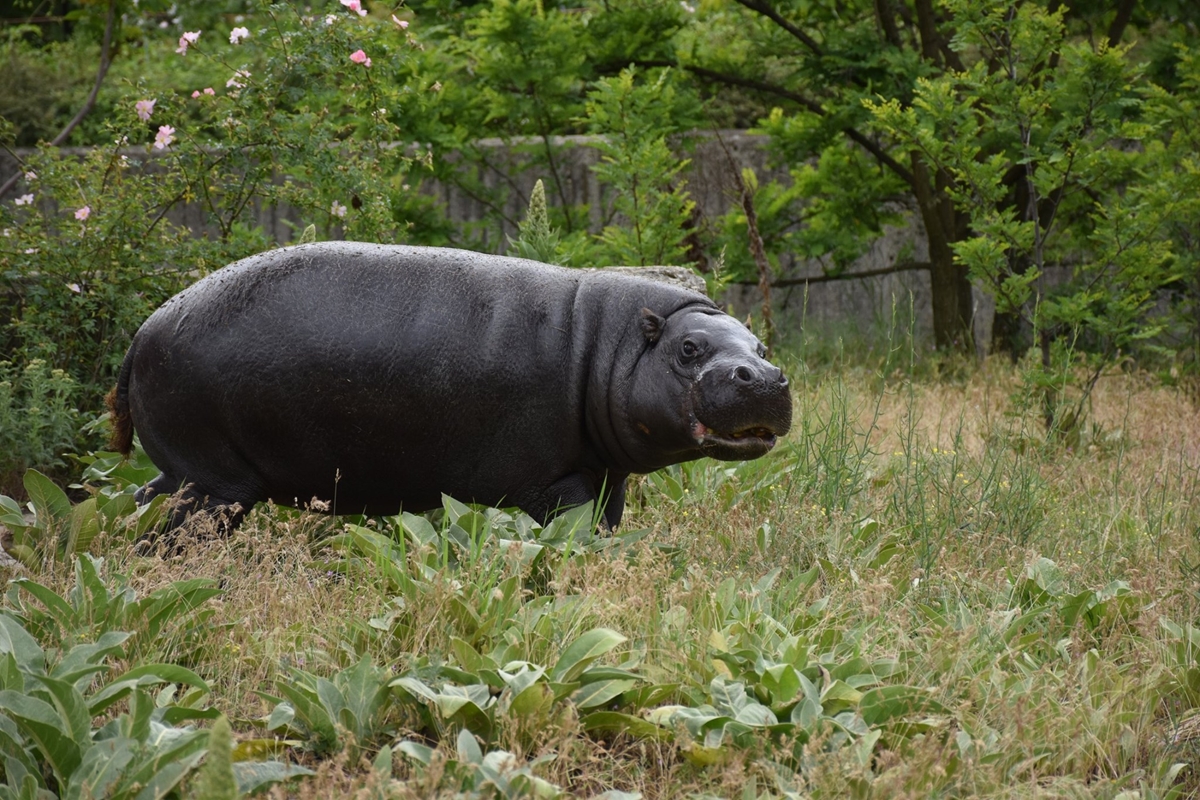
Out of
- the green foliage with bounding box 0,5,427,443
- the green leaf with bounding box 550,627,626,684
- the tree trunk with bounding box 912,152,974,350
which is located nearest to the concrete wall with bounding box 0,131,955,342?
the tree trunk with bounding box 912,152,974,350

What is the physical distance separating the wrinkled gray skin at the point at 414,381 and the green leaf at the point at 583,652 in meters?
0.92

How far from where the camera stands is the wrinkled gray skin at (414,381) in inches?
163

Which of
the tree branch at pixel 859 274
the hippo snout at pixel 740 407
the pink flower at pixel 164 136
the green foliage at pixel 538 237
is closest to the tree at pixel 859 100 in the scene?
the tree branch at pixel 859 274

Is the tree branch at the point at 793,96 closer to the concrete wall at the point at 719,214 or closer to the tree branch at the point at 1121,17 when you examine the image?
the concrete wall at the point at 719,214

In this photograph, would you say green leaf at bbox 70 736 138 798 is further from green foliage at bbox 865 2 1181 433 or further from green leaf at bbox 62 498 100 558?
green foliage at bbox 865 2 1181 433

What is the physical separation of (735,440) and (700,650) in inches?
29.7

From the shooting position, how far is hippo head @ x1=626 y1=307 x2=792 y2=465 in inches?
157

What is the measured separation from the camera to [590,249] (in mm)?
8367

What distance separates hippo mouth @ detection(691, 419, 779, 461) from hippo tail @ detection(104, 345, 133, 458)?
1.87 meters

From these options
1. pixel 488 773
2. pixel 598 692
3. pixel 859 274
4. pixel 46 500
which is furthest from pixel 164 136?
pixel 859 274

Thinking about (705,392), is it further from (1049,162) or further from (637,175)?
(637,175)

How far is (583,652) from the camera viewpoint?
3361 millimetres

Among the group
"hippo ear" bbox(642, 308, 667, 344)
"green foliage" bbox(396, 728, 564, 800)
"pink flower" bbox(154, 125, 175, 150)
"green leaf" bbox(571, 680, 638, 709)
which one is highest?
"pink flower" bbox(154, 125, 175, 150)

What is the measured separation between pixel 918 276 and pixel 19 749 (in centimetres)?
984
